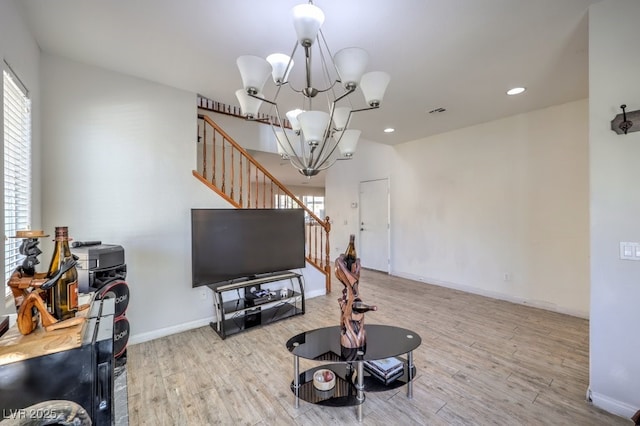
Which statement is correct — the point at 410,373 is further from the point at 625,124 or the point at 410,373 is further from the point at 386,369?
the point at 625,124

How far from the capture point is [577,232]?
3.56 metres

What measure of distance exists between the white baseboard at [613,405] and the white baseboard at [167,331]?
3484 millimetres

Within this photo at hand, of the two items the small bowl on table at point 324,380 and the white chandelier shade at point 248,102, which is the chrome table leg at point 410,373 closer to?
the small bowl on table at point 324,380

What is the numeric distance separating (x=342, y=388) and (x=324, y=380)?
0.47 ft

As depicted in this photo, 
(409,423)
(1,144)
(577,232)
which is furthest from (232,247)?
(577,232)

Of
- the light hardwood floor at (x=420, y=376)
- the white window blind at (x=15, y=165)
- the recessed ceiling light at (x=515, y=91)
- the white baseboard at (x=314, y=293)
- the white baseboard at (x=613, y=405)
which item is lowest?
the light hardwood floor at (x=420, y=376)

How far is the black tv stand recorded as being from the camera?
313 cm

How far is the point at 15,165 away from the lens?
1980 mm

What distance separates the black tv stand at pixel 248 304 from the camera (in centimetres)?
313

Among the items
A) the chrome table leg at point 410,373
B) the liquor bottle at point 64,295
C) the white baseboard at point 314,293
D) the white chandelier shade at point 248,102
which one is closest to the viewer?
the liquor bottle at point 64,295

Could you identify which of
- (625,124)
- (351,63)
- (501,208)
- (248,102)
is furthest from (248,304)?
(501,208)

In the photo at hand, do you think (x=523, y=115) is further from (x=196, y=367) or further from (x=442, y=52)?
(x=196, y=367)

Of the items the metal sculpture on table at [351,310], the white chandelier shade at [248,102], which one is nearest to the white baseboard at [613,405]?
the metal sculpture on table at [351,310]

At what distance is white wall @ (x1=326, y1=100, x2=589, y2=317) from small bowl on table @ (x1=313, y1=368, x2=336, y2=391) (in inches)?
136
